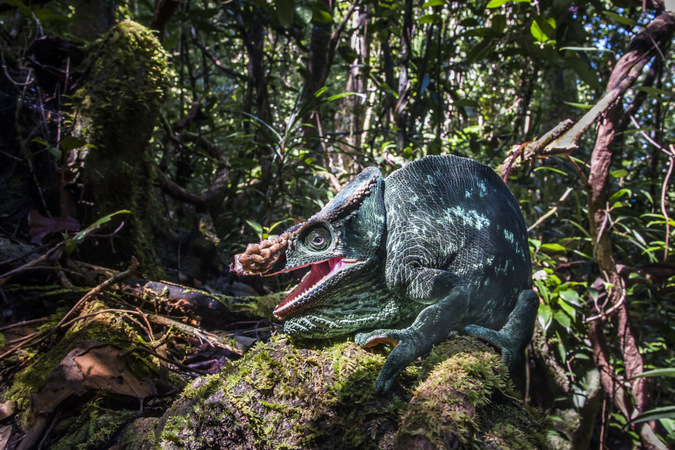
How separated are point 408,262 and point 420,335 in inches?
9.4

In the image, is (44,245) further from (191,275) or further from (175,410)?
(175,410)

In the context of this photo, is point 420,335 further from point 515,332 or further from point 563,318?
point 563,318

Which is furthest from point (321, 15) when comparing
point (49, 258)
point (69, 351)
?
point (69, 351)

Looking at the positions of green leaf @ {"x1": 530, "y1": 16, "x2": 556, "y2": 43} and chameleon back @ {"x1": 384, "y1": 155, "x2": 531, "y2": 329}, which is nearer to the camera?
chameleon back @ {"x1": 384, "y1": 155, "x2": 531, "y2": 329}

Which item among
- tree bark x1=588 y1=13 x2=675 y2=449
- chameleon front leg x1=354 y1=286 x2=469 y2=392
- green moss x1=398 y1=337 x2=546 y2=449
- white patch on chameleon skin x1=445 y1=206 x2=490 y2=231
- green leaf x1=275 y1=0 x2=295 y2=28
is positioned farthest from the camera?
green leaf x1=275 y1=0 x2=295 y2=28

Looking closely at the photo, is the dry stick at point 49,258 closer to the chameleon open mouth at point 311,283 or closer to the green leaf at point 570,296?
the chameleon open mouth at point 311,283

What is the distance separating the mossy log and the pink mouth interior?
5.7 inches

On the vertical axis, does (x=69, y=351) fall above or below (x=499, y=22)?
below

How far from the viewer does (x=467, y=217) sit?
57.8 inches

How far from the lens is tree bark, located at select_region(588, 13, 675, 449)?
2.26 metres

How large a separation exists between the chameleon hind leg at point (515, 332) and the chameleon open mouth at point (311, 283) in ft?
1.51

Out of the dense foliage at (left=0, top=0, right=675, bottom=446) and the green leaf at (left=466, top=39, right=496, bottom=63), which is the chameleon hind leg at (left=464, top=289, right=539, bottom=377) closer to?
the dense foliage at (left=0, top=0, right=675, bottom=446)

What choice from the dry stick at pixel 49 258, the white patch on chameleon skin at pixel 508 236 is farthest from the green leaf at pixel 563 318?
the dry stick at pixel 49 258

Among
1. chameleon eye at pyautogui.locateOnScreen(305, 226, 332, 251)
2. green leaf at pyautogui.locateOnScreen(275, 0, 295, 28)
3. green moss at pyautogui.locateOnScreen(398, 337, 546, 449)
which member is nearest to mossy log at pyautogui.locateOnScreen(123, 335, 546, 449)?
green moss at pyautogui.locateOnScreen(398, 337, 546, 449)
